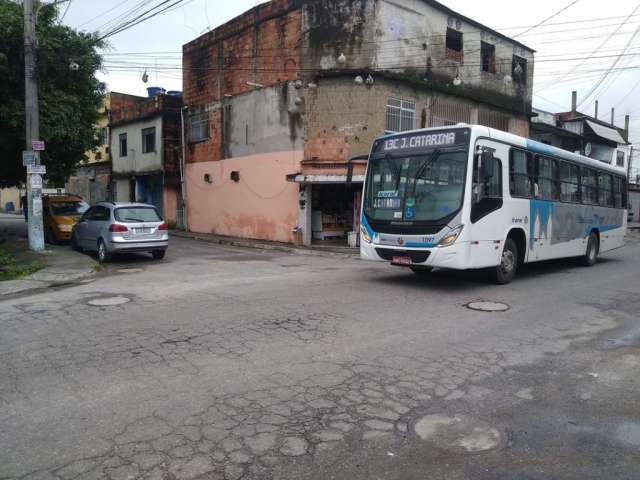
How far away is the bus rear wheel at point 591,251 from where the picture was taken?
45.0ft

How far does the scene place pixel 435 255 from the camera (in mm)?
9125

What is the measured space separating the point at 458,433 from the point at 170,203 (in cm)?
2527

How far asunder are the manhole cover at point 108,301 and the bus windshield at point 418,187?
5003mm

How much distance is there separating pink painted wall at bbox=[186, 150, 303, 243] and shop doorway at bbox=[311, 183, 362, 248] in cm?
85

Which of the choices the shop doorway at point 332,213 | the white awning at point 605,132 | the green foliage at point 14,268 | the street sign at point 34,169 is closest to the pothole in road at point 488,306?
the green foliage at point 14,268

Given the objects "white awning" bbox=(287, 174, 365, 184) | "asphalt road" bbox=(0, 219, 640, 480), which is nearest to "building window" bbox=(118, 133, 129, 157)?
"white awning" bbox=(287, 174, 365, 184)

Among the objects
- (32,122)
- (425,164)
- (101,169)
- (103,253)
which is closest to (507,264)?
(425,164)

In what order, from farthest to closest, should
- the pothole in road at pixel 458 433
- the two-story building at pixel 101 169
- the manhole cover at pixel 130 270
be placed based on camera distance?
the two-story building at pixel 101 169 < the manhole cover at pixel 130 270 < the pothole in road at pixel 458 433

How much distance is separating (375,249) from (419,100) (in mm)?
11266

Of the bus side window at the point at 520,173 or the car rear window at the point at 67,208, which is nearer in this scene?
the bus side window at the point at 520,173

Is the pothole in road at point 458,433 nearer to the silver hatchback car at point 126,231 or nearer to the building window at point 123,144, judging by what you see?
the silver hatchback car at point 126,231

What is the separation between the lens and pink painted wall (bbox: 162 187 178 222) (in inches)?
Result: 1054

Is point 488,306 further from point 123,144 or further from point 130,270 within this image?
point 123,144

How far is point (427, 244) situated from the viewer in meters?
9.23
